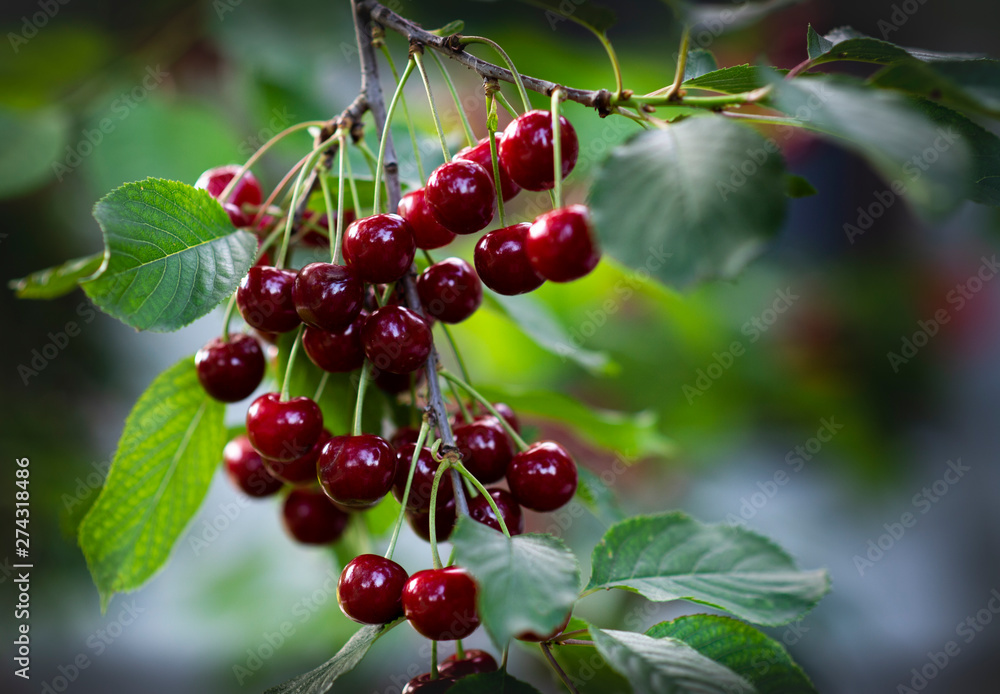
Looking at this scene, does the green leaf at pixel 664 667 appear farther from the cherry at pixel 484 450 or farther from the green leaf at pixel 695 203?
the green leaf at pixel 695 203

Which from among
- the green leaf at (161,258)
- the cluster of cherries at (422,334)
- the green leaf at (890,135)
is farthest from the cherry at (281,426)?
the green leaf at (890,135)

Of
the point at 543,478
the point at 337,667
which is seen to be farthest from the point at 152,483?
the point at 543,478

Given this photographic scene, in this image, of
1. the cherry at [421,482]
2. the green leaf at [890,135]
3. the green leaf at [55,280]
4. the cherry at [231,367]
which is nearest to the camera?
the green leaf at [890,135]

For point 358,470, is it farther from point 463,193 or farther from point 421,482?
point 463,193

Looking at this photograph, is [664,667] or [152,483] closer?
[664,667]

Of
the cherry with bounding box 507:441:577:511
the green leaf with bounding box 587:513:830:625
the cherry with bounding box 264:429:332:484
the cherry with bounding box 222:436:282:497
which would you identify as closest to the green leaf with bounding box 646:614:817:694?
the green leaf with bounding box 587:513:830:625

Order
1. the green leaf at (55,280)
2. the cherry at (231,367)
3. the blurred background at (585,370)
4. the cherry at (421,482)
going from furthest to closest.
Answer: the blurred background at (585,370) < the green leaf at (55,280) < the cherry at (231,367) < the cherry at (421,482)

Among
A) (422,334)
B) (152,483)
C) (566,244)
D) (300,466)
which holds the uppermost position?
(566,244)
